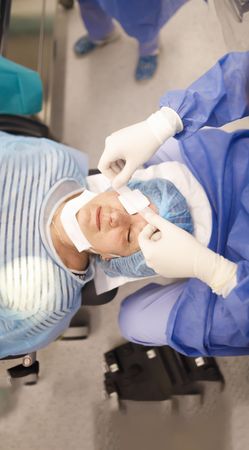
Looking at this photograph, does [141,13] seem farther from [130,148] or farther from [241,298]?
[241,298]

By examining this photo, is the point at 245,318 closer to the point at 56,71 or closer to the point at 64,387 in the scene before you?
the point at 64,387

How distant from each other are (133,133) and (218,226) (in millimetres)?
337

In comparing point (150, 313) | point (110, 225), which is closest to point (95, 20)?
point (110, 225)

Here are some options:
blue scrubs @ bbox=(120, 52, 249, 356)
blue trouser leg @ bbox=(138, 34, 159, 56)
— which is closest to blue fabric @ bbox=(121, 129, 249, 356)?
blue scrubs @ bbox=(120, 52, 249, 356)

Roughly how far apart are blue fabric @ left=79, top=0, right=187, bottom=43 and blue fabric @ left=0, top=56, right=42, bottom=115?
38 centimetres

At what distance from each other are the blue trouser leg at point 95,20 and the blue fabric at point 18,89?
468 millimetres

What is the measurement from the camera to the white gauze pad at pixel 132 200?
3.68ft

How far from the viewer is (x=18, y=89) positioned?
1.47m

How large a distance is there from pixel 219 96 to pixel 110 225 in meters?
0.40

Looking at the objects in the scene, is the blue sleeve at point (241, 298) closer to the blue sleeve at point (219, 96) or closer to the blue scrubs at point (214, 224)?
the blue scrubs at point (214, 224)

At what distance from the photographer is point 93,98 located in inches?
77.3

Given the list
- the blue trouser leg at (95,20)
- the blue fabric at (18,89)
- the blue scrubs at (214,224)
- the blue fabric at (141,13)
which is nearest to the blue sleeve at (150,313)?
the blue scrubs at (214,224)

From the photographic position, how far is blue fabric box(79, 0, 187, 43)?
1541 mm

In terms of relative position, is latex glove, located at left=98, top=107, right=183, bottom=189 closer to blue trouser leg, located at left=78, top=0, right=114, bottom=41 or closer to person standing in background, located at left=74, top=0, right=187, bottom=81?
person standing in background, located at left=74, top=0, right=187, bottom=81
